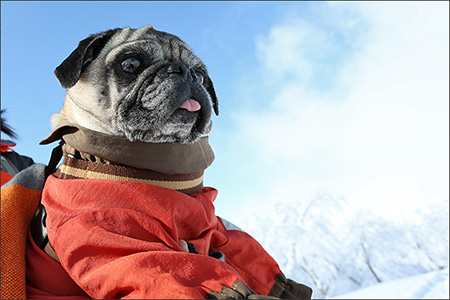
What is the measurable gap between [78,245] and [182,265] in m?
0.36

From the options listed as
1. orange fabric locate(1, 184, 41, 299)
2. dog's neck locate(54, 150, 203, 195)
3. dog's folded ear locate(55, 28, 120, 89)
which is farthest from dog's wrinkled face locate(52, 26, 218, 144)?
orange fabric locate(1, 184, 41, 299)

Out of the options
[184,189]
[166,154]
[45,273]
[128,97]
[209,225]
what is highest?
[128,97]

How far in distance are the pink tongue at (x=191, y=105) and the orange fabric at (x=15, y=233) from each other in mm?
824

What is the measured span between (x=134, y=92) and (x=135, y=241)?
2.23 feet

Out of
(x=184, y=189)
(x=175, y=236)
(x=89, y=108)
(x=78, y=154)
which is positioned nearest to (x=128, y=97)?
(x=89, y=108)

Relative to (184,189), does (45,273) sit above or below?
below

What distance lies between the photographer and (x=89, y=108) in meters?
1.55

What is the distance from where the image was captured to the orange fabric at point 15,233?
1.18 metres

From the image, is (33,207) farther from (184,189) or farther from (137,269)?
(137,269)

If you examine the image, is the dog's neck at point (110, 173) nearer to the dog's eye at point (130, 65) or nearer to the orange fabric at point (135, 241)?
the orange fabric at point (135, 241)

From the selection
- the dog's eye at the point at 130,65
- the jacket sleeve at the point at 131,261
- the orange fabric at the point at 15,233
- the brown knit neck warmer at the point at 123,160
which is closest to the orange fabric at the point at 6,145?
the orange fabric at the point at 15,233

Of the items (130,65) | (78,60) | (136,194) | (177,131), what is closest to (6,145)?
(78,60)

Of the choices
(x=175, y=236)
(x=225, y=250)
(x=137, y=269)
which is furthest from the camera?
(x=225, y=250)

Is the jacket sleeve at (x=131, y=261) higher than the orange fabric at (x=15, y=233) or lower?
higher
